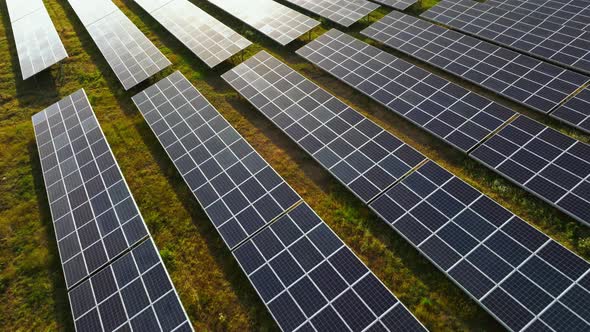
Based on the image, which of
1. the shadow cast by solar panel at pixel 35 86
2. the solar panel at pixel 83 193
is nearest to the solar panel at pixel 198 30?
the solar panel at pixel 83 193

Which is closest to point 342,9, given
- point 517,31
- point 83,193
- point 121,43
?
point 517,31

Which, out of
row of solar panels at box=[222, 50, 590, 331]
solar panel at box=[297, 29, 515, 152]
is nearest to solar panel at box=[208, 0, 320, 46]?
solar panel at box=[297, 29, 515, 152]

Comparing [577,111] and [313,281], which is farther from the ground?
[577,111]

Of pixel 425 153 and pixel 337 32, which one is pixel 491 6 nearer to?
pixel 337 32

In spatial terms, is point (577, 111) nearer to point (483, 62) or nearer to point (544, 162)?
point (544, 162)

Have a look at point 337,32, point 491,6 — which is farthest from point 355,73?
point 491,6

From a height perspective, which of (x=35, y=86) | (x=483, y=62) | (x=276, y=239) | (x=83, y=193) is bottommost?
(x=276, y=239)

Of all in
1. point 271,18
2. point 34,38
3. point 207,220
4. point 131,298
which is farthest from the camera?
point 34,38
